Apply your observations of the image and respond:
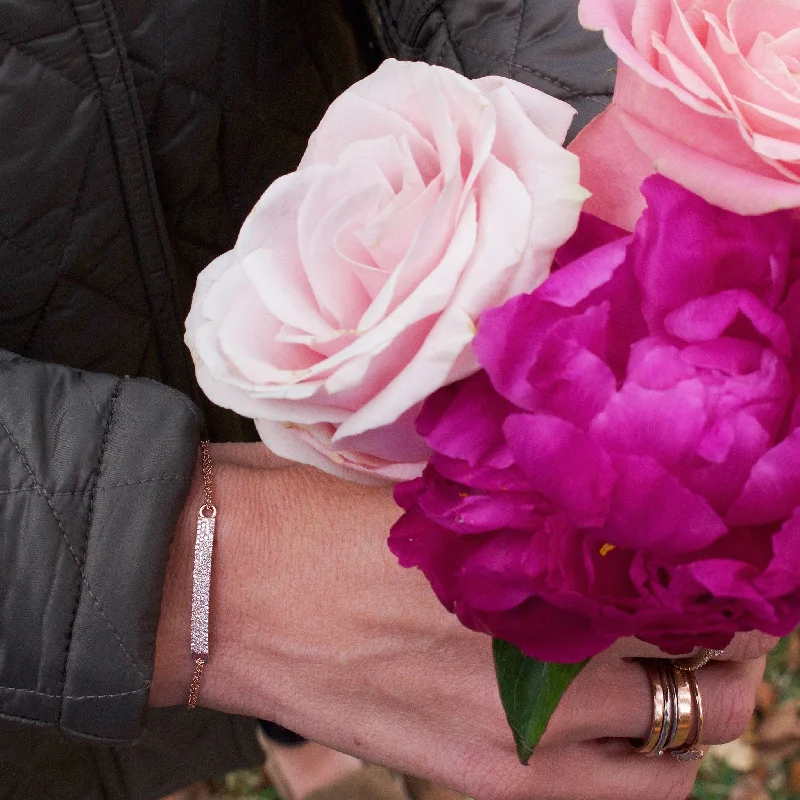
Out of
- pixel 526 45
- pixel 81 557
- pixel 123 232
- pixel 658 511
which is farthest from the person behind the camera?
pixel 123 232

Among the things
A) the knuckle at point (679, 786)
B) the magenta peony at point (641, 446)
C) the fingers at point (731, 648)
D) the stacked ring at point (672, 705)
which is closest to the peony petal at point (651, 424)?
the magenta peony at point (641, 446)

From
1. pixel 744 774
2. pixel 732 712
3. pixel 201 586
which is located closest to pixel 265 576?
pixel 201 586

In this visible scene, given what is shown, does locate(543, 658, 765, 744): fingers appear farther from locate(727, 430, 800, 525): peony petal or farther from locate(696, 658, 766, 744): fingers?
locate(727, 430, 800, 525): peony petal

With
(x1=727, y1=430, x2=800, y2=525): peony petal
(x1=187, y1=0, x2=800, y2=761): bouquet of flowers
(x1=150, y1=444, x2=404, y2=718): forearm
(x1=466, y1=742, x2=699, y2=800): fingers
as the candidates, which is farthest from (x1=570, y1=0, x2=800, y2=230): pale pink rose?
A: (x1=466, y1=742, x2=699, y2=800): fingers

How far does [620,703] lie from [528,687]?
9.4 inches

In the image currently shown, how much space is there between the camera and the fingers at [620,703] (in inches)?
24.8

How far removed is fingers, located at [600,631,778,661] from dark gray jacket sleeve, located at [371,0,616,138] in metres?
0.41

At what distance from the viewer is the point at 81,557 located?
2.01 ft

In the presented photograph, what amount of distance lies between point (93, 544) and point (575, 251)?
0.42 meters

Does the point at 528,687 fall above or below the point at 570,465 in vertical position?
below

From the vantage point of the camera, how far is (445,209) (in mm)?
393

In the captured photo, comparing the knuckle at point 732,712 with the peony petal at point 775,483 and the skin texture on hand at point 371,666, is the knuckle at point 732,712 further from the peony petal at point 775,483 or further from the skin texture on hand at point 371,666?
the peony petal at point 775,483

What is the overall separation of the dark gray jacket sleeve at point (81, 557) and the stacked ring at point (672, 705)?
0.39m

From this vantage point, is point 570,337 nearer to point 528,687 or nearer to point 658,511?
point 658,511
